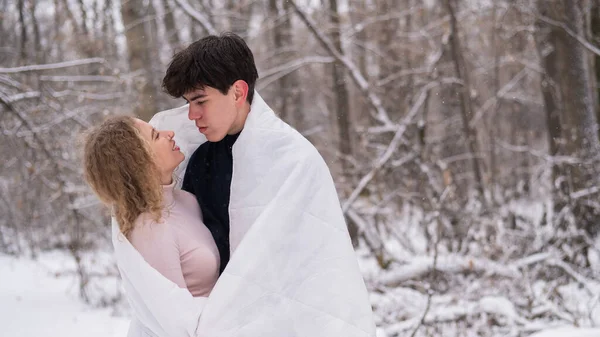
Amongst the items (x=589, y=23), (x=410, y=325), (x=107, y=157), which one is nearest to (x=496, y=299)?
(x=410, y=325)

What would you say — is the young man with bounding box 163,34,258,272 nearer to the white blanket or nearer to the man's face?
the man's face

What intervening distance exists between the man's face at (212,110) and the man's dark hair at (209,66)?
22 millimetres

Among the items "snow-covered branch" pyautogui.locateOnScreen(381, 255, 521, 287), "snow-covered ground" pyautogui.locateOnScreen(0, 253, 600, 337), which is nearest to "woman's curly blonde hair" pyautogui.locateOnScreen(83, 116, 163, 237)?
"snow-covered ground" pyautogui.locateOnScreen(0, 253, 600, 337)

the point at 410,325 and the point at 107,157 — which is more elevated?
the point at 107,157

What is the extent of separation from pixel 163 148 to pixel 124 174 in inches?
8.2

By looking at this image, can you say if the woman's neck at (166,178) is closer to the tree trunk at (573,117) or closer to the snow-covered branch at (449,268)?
the snow-covered branch at (449,268)

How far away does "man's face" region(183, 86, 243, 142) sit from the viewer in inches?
91.3

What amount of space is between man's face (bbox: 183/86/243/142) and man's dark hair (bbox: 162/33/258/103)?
0.9 inches

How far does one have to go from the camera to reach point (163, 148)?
94.1 inches

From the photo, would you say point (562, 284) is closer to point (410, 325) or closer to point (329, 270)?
point (410, 325)

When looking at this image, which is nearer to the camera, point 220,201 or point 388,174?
point 220,201

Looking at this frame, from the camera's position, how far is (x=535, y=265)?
677 centimetres

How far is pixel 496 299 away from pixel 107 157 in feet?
14.0

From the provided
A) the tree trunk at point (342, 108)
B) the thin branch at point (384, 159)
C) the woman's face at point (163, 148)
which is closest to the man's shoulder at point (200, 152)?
the woman's face at point (163, 148)
